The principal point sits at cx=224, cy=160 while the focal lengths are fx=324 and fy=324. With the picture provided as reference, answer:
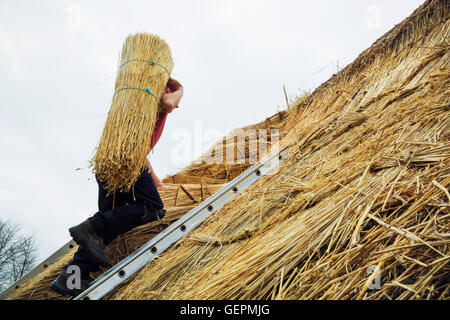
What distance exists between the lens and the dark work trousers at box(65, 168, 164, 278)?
5.64 feet

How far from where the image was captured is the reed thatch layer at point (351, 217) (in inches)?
27.6

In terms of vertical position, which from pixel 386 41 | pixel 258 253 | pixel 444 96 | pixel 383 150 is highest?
pixel 386 41

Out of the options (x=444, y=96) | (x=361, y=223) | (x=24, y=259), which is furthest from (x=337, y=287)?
(x=24, y=259)

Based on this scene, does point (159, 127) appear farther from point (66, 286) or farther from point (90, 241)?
point (66, 286)

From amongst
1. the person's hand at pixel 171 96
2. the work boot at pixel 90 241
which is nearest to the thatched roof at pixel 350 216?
the work boot at pixel 90 241

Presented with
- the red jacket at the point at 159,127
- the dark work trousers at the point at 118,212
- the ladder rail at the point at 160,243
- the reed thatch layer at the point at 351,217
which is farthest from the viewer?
the red jacket at the point at 159,127

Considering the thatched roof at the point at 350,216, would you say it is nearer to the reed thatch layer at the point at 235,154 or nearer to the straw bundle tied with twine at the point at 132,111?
the straw bundle tied with twine at the point at 132,111

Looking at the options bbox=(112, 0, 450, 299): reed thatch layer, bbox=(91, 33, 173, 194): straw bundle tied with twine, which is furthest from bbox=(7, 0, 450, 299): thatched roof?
bbox=(91, 33, 173, 194): straw bundle tied with twine

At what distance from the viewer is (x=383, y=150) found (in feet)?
3.87

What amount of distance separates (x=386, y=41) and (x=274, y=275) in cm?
222

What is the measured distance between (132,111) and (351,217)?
121cm

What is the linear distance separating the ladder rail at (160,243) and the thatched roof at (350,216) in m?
0.08

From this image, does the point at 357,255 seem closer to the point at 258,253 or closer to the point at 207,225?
the point at 258,253
